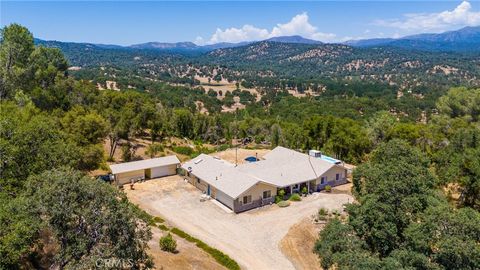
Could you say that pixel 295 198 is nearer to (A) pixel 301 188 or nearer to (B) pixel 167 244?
(A) pixel 301 188

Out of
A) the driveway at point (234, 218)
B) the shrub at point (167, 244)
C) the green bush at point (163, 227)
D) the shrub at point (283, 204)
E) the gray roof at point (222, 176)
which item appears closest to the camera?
the shrub at point (167, 244)

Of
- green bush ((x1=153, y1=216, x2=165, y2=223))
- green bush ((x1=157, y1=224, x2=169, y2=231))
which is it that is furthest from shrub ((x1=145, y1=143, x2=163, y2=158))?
green bush ((x1=157, y1=224, x2=169, y2=231))

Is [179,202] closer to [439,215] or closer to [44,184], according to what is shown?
[44,184]

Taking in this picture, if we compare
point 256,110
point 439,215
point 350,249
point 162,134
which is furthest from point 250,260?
point 256,110

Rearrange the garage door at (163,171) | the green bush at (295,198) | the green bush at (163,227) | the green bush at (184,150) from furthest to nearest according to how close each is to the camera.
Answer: the green bush at (184,150)
the garage door at (163,171)
the green bush at (295,198)
the green bush at (163,227)

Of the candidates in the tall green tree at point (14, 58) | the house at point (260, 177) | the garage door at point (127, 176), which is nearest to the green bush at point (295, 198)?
the house at point (260, 177)

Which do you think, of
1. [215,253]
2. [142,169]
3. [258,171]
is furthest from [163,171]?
[215,253]

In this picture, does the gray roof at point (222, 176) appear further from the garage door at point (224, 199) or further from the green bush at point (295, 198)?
the green bush at point (295, 198)
